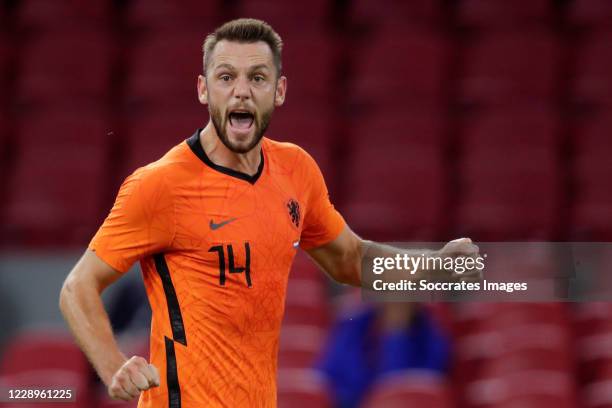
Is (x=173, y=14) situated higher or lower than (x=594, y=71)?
higher

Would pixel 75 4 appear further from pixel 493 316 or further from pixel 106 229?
pixel 106 229

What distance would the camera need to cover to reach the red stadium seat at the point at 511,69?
4.57 metres

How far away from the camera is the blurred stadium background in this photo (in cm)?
Answer: 341

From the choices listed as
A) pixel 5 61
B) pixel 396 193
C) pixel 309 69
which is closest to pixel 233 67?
pixel 396 193

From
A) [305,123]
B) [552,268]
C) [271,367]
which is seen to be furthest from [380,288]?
[305,123]

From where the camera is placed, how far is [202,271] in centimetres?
192

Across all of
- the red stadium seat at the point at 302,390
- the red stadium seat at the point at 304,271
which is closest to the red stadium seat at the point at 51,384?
the red stadium seat at the point at 302,390

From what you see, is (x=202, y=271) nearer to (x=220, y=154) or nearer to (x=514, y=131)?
(x=220, y=154)

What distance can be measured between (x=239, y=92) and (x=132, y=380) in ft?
1.65

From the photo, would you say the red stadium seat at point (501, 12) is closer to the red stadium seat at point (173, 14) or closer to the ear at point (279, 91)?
the red stadium seat at point (173, 14)

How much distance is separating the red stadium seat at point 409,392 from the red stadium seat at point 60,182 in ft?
4.49

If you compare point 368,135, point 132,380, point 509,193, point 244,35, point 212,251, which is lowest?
point 132,380

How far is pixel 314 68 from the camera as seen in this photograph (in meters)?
4.62

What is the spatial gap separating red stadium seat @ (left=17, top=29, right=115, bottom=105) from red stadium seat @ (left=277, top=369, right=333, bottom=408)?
189cm
